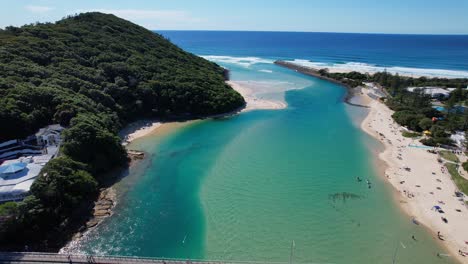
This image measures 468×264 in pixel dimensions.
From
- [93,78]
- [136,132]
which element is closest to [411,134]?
[136,132]

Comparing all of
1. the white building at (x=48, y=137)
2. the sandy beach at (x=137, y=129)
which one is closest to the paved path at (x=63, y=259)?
the white building at (x=48, y=137)

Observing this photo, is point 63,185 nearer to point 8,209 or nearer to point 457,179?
point 8,209

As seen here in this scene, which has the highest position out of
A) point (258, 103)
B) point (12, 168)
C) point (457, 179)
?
point (12, 168)

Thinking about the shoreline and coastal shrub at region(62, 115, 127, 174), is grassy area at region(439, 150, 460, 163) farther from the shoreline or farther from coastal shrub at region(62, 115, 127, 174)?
coastal shrub at region(62, 115, 127, 174)

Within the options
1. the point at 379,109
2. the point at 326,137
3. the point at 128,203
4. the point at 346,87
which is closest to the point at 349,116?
the point at 379,109

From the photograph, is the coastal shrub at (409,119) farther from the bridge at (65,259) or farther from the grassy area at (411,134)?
the bridge at (65,259)

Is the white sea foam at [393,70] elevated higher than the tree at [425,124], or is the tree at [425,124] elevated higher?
the white sea foam at [393,70]
